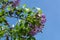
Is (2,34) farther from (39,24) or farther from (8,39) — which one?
(39,24)

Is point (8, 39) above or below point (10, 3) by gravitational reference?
below

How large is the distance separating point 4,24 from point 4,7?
33 cm

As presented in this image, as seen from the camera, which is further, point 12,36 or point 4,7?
point 4,7

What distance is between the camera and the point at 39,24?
370 cm

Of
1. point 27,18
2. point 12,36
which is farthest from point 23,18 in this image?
point 12,36

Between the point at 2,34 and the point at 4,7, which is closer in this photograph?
the point at 2,34

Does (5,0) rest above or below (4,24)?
above

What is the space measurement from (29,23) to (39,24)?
157mm

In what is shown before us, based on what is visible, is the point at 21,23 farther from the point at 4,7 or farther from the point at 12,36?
the point at 4,7

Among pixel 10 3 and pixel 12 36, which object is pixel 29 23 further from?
pixel 10 3

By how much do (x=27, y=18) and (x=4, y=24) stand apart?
0.43 meters

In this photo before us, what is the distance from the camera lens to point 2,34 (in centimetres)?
378

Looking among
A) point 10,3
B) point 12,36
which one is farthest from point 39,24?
point 10,3

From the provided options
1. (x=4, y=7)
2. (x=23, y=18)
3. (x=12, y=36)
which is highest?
(x=4, y=7)
